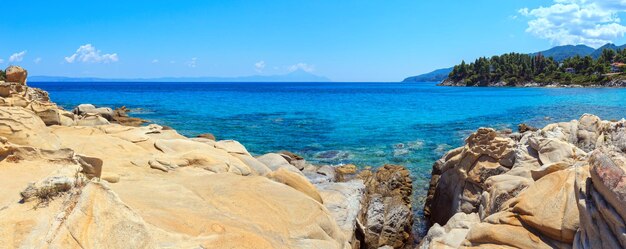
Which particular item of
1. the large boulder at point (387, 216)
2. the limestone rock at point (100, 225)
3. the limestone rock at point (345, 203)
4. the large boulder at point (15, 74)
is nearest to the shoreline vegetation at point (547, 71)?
the large boulder at point (387, 216)

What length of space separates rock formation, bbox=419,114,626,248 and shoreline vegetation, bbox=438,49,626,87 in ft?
435

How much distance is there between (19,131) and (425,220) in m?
14.8

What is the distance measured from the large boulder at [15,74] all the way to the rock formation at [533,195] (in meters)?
23.2

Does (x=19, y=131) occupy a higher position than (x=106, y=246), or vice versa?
(x=19, y=131)

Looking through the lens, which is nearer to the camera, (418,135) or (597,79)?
(418,135)

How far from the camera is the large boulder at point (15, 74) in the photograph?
→ 23.7 metres

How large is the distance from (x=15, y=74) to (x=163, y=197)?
66.7 feet

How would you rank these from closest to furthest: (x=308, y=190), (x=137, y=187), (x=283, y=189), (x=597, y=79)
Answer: (x=137, y=187)
(x=283, y=189)
(x=308, y=190)
(x=597, y=79)

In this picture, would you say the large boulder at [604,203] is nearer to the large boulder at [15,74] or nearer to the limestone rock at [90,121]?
the limestone rock at [90,121]

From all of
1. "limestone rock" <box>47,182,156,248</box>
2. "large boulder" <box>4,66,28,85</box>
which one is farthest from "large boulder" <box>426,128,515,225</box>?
"large boulder" <box>4,66,28,85</box>

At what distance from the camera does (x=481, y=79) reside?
176 m

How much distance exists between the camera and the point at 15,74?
23828mm

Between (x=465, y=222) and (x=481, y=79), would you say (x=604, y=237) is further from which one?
(x=481, y=79)

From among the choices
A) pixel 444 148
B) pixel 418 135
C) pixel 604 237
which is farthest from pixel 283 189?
pixel 418 135
